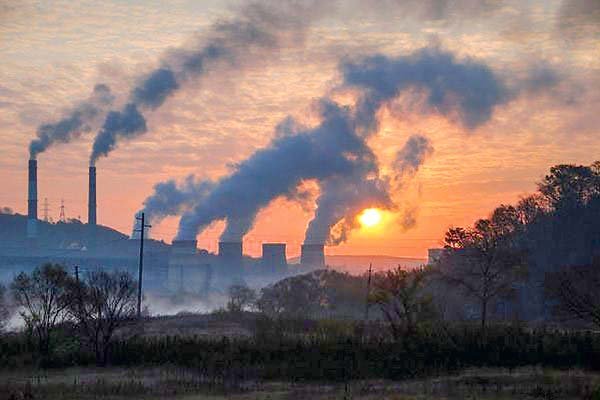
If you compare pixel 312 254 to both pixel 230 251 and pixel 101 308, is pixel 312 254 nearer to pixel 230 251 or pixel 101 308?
pixel 230 251

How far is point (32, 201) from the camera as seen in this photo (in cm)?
9575

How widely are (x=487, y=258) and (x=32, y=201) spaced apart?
69.2m

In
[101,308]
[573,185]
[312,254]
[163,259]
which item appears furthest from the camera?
[163,259]

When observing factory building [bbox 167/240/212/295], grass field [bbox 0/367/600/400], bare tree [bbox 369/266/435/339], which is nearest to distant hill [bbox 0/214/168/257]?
factory building [bbox 167/240/212/295]

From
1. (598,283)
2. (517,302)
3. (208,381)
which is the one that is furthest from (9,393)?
(517,302)

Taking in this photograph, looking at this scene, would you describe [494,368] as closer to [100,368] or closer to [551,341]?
[551,341]

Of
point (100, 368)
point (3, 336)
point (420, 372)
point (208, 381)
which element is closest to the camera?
point (208, 381)

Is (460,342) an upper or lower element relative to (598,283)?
lower

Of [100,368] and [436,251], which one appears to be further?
[436,251]

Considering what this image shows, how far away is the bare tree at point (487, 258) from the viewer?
3759 cm

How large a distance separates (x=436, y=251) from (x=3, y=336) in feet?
175

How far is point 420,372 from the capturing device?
2277 cm

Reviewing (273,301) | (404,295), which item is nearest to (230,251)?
(273,301)

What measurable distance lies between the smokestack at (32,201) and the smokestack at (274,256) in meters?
27.8
